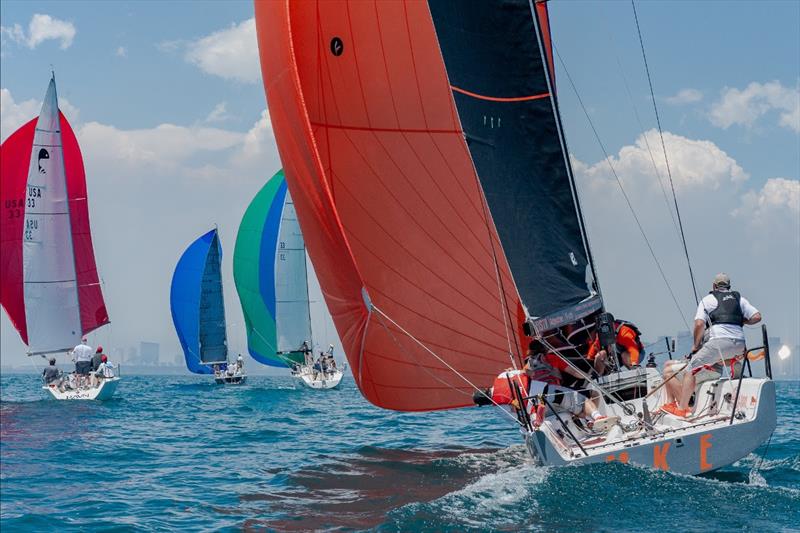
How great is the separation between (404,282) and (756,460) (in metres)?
4.91

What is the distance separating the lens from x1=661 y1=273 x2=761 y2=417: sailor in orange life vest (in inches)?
374

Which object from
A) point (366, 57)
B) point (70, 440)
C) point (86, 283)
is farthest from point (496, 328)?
point (86, 283)

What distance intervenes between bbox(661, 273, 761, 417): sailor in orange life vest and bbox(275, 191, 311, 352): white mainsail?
30.8 m

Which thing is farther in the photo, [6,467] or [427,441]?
[427,441]

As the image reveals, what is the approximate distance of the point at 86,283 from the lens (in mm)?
30734

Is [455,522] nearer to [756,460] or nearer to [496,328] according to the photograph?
[496,328]

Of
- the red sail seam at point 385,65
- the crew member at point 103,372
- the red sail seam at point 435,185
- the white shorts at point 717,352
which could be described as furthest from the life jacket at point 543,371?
the crew member at point 103,372

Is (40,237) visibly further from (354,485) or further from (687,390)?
(687,390)

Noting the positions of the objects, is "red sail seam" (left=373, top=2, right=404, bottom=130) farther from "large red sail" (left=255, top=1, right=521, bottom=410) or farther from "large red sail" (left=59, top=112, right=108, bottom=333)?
"large red sail" (left=59, top=112, right=108, bottom=333)

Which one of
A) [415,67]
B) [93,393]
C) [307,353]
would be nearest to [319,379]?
[307,353]

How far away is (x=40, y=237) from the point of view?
95.0 feet

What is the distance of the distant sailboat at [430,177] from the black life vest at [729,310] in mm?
731

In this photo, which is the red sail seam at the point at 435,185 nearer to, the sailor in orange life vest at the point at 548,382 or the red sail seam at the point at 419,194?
the red sail seam at the point at 419,194

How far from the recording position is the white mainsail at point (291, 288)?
39.7m
